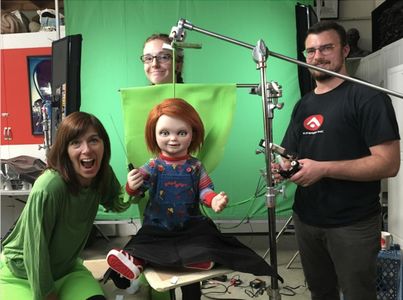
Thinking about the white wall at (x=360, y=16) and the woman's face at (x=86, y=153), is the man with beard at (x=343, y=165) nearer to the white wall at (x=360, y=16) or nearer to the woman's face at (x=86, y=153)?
the woman's face at (x=86, y=153)

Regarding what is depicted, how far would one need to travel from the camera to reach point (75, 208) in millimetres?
1493

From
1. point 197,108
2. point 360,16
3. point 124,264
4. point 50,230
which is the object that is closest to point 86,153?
point 50,230

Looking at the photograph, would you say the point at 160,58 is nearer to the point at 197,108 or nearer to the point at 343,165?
the point at 197,108

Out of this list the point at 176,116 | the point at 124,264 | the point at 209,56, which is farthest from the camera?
the point at 209,56

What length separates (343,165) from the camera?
1472 millimetres

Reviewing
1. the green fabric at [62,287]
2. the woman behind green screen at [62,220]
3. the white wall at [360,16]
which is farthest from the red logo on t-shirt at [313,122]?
the white wall at [360,16]

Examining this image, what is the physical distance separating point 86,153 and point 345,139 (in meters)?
1.08

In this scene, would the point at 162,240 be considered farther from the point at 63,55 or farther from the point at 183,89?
the point at 63,55

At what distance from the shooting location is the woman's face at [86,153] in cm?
143

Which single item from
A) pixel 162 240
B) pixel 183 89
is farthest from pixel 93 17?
pixel 162 240

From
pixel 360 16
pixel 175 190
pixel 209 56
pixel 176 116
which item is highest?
pixel 360 16

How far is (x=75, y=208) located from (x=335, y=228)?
3.65 feet

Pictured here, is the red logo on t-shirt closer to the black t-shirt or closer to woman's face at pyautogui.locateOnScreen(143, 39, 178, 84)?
the black t-shirt

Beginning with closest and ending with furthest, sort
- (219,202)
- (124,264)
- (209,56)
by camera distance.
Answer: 1. (124,264)
2. (219,202)
3. (209,56)
